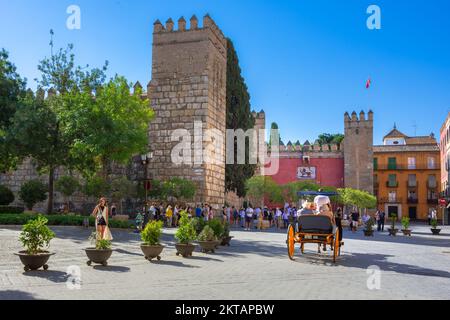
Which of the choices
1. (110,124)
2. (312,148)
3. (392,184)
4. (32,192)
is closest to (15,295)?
(110,124)

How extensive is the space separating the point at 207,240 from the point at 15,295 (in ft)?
20.7

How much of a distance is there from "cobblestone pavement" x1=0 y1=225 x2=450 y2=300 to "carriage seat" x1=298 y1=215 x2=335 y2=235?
69 centimetres

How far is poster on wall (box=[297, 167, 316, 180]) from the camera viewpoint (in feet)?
156

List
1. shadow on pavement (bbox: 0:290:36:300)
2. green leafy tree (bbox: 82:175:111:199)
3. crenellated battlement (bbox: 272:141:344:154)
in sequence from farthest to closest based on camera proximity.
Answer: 1. crenellated battlement (bbox: 272:141:344:154)
2. green leafy tree (bbox: 82:175:111:199)
3. shadow on pavement (bbox: 0:290:36:300)

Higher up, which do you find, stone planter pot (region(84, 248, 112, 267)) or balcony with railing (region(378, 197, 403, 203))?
balcony with railing (region(378, 197, 403, 203))

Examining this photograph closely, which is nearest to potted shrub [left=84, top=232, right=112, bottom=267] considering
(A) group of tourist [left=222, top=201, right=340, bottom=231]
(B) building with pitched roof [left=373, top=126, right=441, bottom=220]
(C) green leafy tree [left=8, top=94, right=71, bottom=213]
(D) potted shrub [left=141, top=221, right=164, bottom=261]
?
(D) potted shrub [left=141, top=221, right=164, bottom=261]

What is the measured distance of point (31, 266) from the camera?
319 inches

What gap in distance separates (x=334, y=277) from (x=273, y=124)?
55.0 meters

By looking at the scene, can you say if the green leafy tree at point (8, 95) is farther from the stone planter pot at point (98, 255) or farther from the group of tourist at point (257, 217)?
the stone planter pot at point (98, 255)

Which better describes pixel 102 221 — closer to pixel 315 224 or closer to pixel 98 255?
pixel 98 255

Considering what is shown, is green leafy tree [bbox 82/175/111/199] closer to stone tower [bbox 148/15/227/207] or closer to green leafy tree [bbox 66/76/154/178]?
green leafy tree [bbox 66/76/154/178]

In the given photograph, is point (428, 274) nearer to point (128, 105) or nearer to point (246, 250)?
point (246, 250)

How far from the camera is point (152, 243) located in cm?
1016
